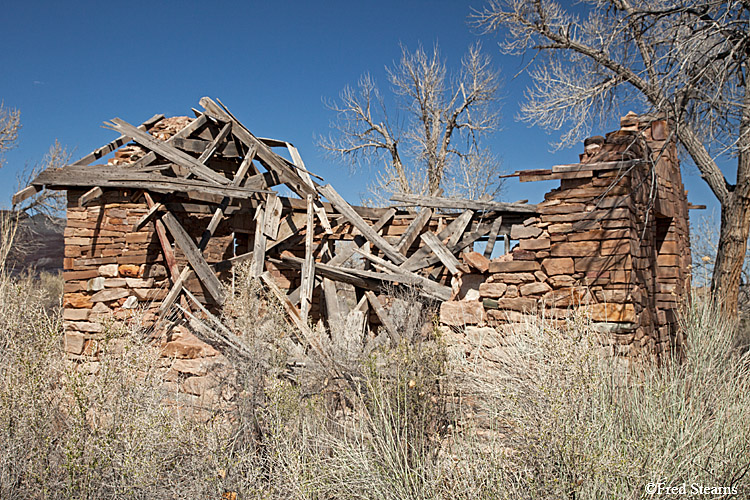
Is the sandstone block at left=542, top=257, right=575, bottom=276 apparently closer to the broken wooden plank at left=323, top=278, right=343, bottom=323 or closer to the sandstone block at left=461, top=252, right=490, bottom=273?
the sandstone block at left=461, top=252, right=490, bottom=273

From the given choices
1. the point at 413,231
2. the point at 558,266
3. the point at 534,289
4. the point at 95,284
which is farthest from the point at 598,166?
the point at 95,284

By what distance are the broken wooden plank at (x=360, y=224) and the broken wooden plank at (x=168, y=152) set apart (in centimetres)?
176

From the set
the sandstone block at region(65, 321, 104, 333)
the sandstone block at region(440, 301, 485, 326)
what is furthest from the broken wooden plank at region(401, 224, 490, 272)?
the sandstone block at region(65, 321, 104, 333)

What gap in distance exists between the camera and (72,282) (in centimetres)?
762

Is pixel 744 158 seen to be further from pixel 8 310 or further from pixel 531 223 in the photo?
pixel 8 310

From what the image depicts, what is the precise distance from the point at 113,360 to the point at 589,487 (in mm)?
3007

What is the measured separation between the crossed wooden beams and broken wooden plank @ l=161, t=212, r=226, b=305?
0.05ft

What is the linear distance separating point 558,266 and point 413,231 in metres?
2.59

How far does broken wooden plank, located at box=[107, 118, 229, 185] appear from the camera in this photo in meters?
7.75

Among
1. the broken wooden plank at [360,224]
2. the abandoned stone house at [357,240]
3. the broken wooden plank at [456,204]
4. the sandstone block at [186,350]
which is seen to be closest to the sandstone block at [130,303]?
the abandoned stone house at [357,240]

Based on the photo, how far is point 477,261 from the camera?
695cm

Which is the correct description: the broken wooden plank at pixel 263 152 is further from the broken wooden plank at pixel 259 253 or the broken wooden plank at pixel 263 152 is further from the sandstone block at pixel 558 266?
the sandstone block at pixel 558 266


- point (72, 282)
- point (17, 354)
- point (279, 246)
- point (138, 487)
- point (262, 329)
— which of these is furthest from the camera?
point (279, 246)

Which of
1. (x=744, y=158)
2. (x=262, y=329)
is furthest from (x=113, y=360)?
(x=744, y=158)
